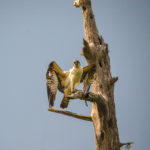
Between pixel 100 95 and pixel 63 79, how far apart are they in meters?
1.68

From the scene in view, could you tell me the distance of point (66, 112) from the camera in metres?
7.39

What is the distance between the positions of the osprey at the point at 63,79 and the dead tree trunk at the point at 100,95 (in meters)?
0.28

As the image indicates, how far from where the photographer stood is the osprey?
7.69 metres

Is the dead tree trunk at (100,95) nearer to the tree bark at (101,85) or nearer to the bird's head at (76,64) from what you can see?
the tree bark at (101,85)

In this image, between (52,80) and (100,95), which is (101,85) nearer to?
(100,95)

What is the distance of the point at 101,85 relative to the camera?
750 centimetres

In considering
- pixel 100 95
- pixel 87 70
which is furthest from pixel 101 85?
pixel 100 95

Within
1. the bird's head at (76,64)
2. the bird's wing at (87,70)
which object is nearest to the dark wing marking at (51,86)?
the bird's head at (76,64)

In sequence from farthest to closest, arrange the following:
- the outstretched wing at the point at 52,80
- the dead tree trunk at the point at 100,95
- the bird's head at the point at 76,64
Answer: the bird's head at the point at 76,64 < the outstretched wing at the point at 52,80 < the dead tree trunk at the point at 100,95

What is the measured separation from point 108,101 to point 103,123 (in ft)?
1.76

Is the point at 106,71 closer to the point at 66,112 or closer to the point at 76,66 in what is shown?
the point at 76,66

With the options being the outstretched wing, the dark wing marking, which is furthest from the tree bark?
the dark wing marking

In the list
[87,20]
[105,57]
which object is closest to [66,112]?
[105,57]

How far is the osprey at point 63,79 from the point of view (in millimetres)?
7688
